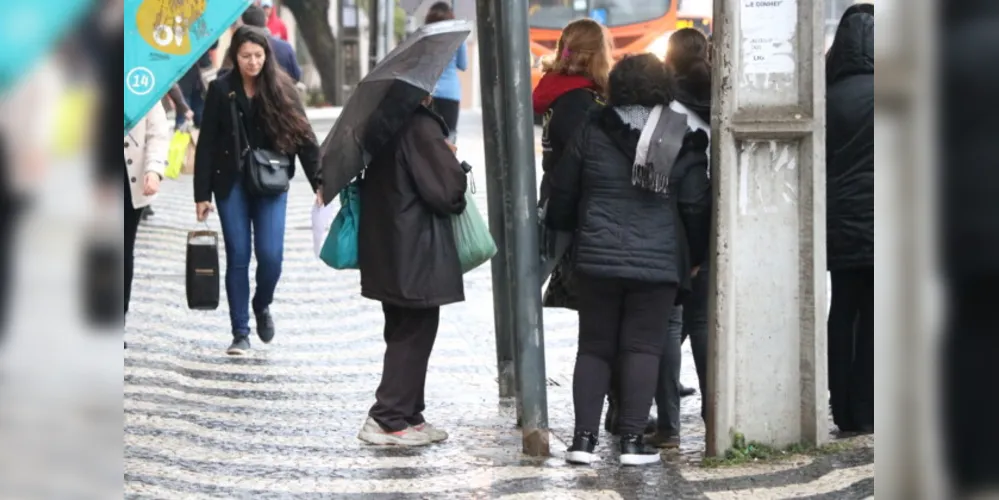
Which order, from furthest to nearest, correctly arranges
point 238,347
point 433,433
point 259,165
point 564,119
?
1. point 238,347
2. point 259,165
3. point 433,433
4. point 564,119

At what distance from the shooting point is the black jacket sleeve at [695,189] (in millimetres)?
6062

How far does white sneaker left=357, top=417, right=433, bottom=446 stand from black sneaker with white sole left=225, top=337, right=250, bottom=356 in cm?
214

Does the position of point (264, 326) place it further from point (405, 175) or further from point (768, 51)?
point (768, 51)

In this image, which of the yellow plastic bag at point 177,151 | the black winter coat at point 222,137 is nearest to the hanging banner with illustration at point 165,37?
the black winter coat at point 222,137

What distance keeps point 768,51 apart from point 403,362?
6.69 ft

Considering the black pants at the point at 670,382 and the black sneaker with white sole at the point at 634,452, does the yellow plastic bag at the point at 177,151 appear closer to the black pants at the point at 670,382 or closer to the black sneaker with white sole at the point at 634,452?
the black pants at the point at 670,382

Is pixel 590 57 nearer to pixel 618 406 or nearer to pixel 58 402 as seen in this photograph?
pixel 618 406

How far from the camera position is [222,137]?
8258 millimetres

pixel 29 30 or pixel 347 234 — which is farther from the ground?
pixel 29 30

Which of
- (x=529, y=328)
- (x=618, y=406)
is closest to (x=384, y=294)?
(x=529, y=328)

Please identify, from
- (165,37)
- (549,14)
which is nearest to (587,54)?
(165,37)

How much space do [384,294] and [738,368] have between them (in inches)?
59.7

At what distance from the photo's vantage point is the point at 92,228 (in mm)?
1839

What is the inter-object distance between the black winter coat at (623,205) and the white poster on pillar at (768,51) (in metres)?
0.30
